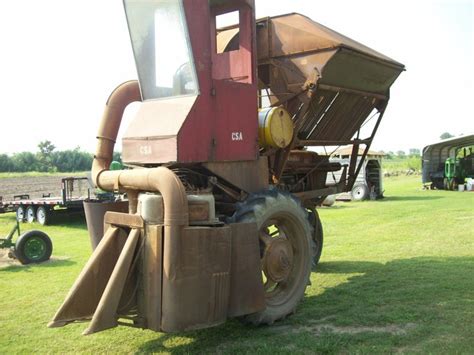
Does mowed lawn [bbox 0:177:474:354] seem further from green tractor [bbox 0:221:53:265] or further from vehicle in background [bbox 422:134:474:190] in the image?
vehicle in background [bbox 422:134:474:190]

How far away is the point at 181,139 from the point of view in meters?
4.77

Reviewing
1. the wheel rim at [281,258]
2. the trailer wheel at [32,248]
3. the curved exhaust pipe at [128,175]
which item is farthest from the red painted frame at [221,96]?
the trailer wheel at [32,248]

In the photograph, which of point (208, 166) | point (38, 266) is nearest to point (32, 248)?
point (38, 266)

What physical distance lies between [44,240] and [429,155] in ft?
81.8

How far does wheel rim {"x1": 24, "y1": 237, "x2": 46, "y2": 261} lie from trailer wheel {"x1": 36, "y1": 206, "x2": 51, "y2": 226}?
7.22m

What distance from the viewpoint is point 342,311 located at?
5.80 meters

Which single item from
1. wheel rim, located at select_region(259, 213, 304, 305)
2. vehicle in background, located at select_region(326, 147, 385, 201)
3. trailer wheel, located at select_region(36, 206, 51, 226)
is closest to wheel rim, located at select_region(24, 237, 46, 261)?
wheel rim, located at select_region(259, 213, 304, 305)

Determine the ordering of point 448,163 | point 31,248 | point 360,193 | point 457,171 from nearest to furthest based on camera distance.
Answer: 1. point 31,248
2. point 360,193
3. point 448,163
4. point 457,171

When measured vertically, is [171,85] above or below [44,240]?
above

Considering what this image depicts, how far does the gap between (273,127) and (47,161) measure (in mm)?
52949

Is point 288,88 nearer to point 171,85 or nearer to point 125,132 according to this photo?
point 171,85

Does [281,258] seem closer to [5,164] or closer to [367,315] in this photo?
[367,315]

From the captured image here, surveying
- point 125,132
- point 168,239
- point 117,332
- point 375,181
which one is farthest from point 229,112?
point 375,181

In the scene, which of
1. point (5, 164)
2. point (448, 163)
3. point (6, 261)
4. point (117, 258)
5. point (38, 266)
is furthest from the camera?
point (5, 164)
